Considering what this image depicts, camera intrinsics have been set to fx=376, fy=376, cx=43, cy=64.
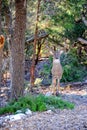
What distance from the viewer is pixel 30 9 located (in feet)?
53.3

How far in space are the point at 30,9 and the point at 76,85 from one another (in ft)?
15.1

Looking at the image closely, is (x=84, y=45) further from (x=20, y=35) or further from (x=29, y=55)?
(x=20, y=35)

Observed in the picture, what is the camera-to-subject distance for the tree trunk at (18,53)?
10348mm

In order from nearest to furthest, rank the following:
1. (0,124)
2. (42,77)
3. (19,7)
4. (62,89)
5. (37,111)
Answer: (0,124) < (37,111) < (19,7) < (62,89) < (42,77)

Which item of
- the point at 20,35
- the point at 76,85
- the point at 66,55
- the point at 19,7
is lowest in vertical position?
the point at 76,85

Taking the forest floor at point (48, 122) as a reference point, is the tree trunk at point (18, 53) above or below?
above

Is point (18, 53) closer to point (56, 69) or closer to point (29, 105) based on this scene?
point (29, 105)

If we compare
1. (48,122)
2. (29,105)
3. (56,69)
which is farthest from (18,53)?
(56,69)

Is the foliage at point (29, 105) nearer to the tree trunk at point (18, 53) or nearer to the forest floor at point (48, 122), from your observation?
the forest floor at point (48, 122)

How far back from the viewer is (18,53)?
1072 centimetres

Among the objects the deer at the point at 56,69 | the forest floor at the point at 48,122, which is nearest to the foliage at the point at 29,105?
the forest floor at the point at 48,122

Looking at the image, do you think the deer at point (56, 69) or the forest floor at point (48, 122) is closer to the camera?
the forest floor at point (48, 122)

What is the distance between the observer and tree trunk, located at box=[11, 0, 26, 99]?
10348 millimetres

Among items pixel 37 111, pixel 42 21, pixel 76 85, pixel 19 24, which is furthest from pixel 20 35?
pixel 76 85
